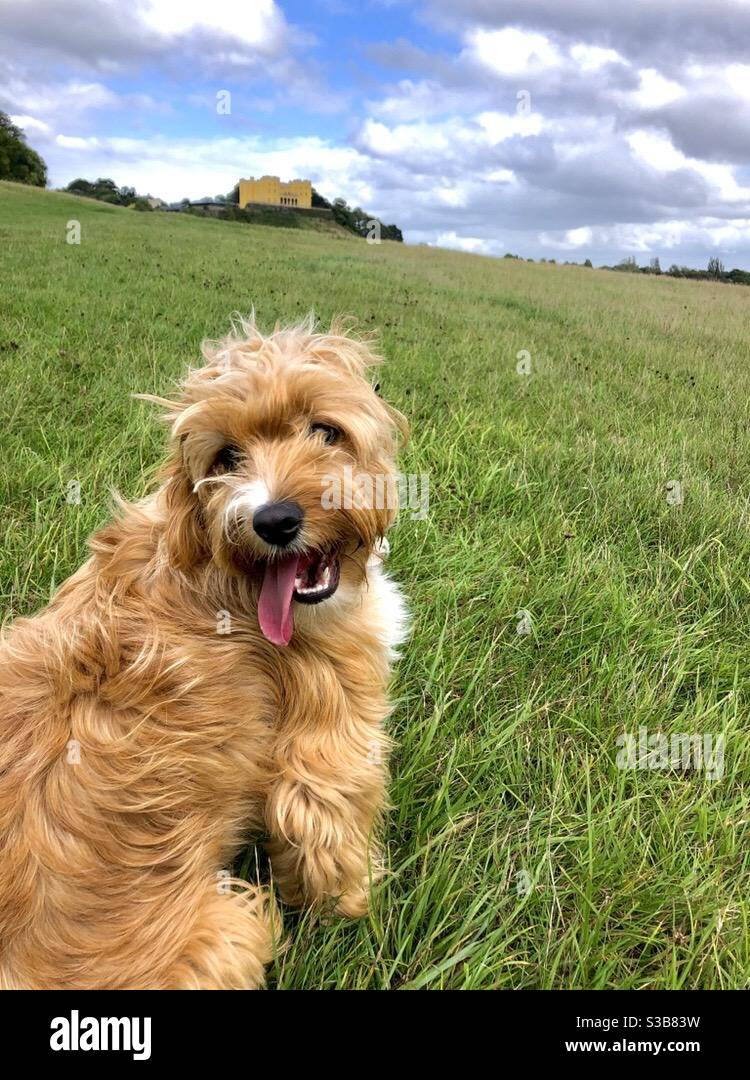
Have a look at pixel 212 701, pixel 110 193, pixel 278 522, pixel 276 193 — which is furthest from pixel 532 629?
pixel 110 193

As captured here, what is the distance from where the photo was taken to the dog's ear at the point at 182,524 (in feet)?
8.08

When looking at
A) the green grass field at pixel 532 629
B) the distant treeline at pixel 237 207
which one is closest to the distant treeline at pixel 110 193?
the distant treeline at pixel 237 207

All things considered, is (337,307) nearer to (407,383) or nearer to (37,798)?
(407,383)

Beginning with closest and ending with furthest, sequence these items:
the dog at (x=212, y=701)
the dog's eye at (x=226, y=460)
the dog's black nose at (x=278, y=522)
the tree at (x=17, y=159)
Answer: the dog at (x=212, y=701)
the dog's black nose at (x=278, y=522)
the dog's eye at (x=226, y=460)
the tree at (x=17, y=159)

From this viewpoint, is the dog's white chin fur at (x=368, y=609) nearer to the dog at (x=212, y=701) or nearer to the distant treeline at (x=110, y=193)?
the dog at (x=212, y=701)

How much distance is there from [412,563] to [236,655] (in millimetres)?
1984

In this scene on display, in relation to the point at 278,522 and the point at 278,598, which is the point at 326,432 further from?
the point at 278,598

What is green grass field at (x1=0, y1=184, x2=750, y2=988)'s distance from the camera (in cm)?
238

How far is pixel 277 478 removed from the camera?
2.37m

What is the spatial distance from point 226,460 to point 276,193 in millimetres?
53763

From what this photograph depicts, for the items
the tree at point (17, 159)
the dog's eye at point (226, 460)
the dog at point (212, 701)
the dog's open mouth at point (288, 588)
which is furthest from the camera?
the tree at point (17, 159)

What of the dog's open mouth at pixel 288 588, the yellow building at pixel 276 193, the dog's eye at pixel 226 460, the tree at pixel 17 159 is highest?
the tree at pixel 17 159

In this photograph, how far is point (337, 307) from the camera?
1190cm

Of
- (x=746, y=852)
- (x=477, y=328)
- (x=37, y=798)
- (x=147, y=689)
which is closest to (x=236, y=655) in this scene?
(x=147, y=689)
